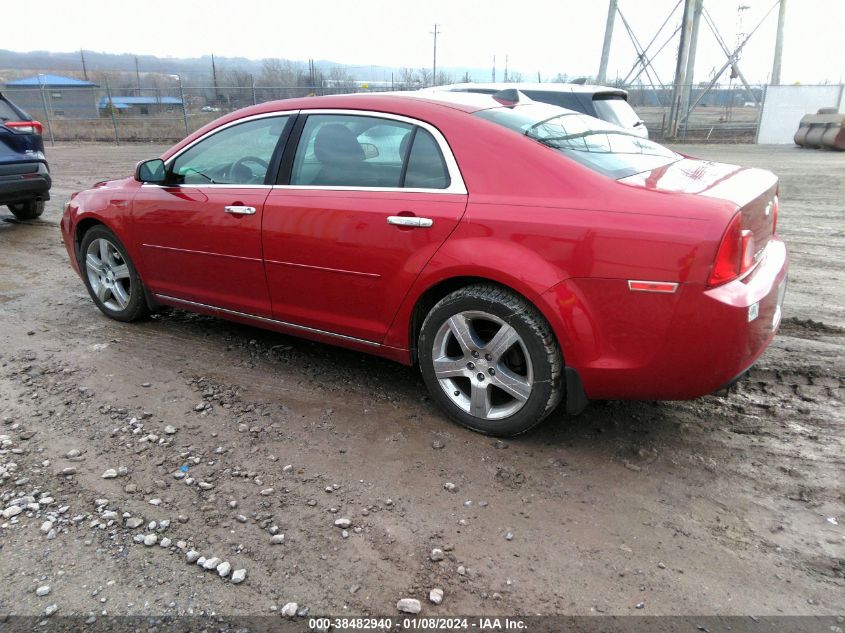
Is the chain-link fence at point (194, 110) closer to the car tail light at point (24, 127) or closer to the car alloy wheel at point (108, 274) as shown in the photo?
the car tail light at point (24, 127)

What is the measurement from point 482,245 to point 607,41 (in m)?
29.8

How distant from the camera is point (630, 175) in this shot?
318cm

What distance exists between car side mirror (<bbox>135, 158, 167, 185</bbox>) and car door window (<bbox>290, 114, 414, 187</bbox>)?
115 centimetres

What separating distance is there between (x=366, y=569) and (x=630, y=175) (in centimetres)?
217

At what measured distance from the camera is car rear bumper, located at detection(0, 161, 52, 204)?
27.0 ft

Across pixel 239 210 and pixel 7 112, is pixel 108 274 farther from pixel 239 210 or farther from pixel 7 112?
pixel 7 112

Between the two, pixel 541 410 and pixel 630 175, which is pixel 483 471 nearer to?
pixel 541 410

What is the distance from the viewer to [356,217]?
354 cm

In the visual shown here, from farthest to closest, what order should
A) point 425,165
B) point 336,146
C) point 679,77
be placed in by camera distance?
point 679,77, point 336,146, point 425,165

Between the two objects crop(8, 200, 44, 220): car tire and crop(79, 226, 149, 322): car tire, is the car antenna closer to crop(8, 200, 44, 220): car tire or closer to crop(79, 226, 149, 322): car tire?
crop(79, 226, 149, 322): car tire

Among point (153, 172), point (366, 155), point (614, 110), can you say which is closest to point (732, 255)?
point (366, 155)

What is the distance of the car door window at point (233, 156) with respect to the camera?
4090mm

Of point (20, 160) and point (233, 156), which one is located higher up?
point (233, 156)

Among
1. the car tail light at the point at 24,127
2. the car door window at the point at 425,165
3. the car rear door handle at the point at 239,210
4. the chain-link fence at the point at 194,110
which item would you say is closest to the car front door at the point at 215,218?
the car rear door handle at the point at 239,210
